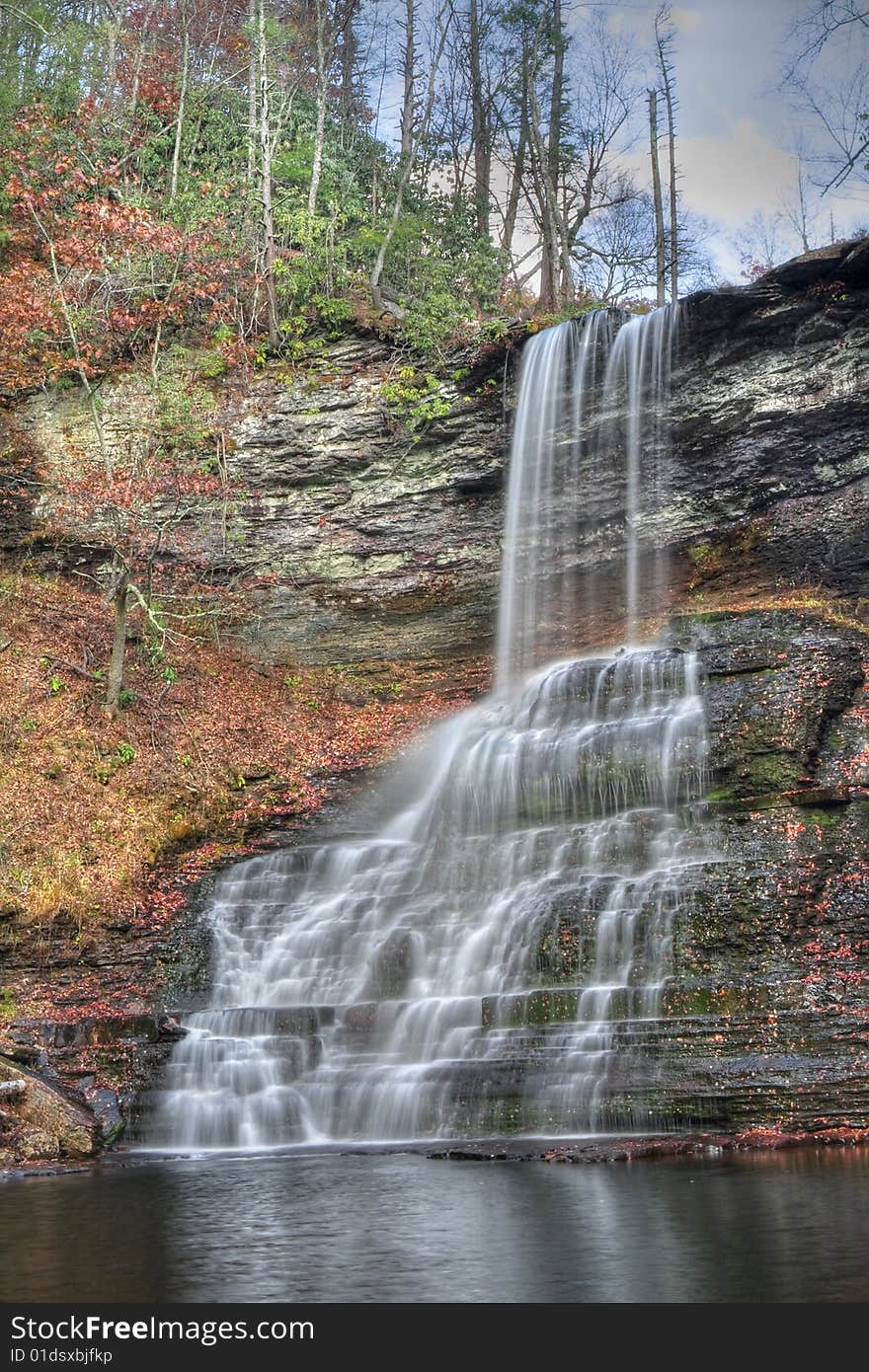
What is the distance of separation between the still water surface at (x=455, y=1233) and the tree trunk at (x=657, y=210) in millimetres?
27751

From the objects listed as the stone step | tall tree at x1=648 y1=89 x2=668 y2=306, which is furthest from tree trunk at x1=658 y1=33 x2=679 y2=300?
the stone step

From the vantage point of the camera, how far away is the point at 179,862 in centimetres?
1516

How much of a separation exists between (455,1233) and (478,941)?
579 cm

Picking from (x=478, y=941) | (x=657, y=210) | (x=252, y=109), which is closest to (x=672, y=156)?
(x=657, y=210)

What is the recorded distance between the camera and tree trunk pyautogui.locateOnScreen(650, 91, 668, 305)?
31.6 m

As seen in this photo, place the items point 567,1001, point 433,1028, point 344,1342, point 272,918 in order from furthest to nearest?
point 272,918, point 433,1028, point 567,1001, point 344,1342

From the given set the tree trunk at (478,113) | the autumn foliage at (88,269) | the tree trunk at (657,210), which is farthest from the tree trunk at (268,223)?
the tree trunk at (657,210)

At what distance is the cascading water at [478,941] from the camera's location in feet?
33.6

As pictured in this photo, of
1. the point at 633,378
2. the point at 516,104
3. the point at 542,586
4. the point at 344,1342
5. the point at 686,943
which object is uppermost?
the point at 516,104

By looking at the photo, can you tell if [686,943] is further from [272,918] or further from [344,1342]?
[344,1342]

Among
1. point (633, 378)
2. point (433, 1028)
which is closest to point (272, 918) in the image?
point (433, 1028)

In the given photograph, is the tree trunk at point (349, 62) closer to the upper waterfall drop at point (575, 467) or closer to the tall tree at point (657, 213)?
the tall tree at point (657, 213)

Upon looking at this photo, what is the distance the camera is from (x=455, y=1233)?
251 inches

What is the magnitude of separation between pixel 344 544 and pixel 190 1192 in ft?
46.1
